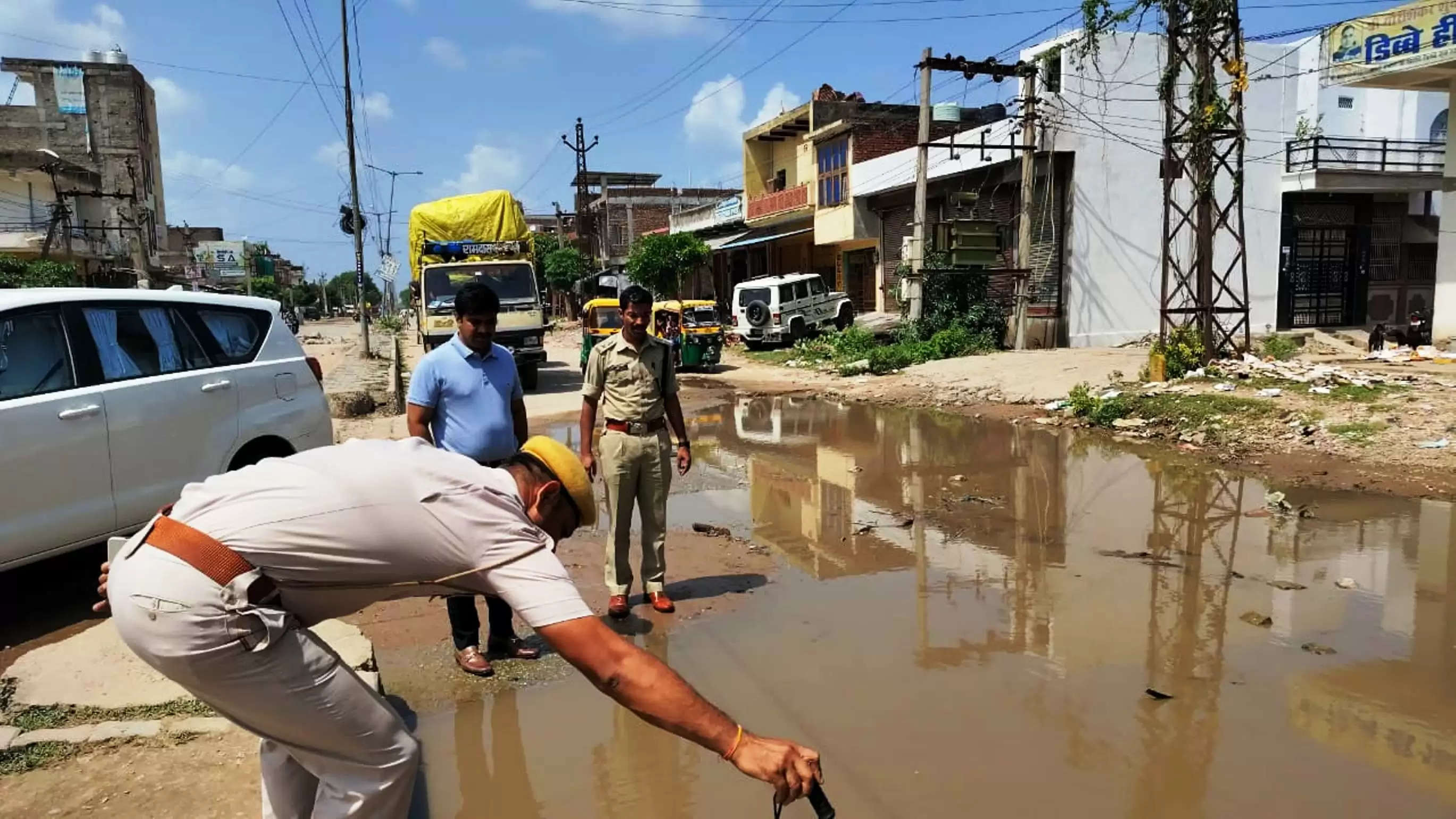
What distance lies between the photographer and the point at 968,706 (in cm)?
379

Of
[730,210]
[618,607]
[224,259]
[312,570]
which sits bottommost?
[618,607]

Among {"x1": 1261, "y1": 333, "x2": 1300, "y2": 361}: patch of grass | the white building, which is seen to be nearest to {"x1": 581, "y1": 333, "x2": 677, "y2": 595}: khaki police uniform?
{"x1": 1261, "y1": 333, "x2": 1300, "y2": 361}: patch of grass

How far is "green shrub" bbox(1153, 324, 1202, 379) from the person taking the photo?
12.9 m

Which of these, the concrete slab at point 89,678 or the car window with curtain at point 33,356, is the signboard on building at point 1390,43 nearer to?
the car window with curtain at point 33,356

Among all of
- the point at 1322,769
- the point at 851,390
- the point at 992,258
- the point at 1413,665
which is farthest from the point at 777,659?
the point at 992,258

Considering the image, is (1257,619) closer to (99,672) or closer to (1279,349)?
(99,672)

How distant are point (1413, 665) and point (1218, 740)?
1.46m

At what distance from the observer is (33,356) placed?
4.46 meters

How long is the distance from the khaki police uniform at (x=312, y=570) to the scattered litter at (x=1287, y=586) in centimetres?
503

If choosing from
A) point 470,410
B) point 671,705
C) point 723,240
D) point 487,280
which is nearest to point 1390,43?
point 487,280

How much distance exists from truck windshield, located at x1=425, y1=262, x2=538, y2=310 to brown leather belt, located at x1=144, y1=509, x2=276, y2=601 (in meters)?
14.6

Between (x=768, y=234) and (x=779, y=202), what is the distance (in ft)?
7.79

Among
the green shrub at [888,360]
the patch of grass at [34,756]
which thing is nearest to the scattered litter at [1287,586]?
the patch of grass at [34,756]

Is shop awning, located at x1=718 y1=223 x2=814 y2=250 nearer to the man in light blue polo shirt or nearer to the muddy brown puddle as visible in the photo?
the muddy brown puddle
